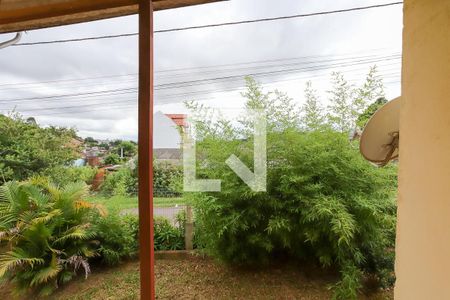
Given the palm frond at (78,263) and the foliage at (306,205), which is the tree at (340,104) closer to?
the foliage at (306,205)

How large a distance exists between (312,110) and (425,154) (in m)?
0.99

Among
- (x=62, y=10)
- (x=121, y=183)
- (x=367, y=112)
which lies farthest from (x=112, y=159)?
(x=367, y=112)

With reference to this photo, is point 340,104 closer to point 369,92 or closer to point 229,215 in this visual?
point 369,92

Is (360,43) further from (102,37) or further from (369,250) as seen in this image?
(102,37)

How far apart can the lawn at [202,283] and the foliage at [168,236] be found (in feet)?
0.30

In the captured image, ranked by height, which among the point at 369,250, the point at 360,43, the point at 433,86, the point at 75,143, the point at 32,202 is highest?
the point at 360,43

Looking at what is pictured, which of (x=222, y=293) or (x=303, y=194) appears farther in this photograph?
(x=222, y=293)

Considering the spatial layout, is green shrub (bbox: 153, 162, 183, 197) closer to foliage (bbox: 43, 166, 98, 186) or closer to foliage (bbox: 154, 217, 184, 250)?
foliage (bbox: 154, 217, 184, 250)

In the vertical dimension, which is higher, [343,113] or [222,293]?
[343,113]

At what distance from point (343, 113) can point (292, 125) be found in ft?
0.88

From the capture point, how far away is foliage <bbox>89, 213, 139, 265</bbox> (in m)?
1.72

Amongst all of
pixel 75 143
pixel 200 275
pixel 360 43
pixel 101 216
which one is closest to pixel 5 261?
pixel 101 216

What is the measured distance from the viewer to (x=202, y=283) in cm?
168

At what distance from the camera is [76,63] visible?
69.0 inches
